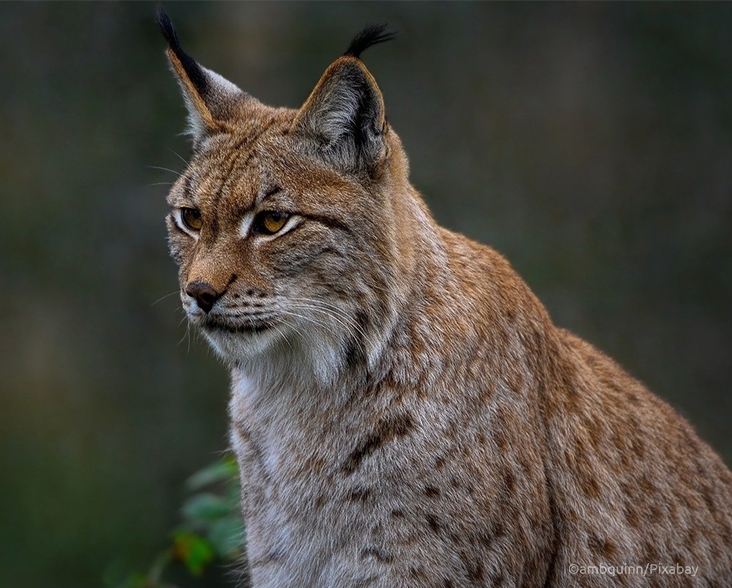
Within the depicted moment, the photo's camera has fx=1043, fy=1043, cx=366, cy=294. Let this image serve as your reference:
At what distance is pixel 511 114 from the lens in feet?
29.6

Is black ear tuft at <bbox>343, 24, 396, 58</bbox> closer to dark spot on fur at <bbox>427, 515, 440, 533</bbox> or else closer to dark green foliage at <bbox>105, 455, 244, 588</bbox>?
dark spot on fur at <bbox>427, 515, 440, 533</bbox>

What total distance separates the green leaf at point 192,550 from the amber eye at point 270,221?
7.81 ft

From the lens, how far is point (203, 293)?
384cm

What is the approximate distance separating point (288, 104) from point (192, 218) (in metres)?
4.96

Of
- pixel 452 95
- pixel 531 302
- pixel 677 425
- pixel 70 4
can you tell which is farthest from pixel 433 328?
pixel 70 4

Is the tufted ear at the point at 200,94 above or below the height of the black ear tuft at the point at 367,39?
below

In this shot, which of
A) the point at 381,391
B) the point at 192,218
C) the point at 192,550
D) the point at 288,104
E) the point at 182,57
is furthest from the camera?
the point at 288,104

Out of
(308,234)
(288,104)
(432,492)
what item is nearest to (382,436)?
(432,492)

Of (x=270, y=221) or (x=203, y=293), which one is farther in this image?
(x=270, y=221)

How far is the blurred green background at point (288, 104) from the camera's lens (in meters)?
8.90

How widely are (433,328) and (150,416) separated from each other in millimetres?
5581

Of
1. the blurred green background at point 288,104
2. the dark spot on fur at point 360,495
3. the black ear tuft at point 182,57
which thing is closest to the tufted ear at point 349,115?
the black ear tuft at point 182,57

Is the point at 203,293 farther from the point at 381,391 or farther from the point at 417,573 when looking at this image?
the point at 417,573

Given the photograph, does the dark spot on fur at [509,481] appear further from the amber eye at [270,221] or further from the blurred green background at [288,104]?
the blurred green background at [288,104]
